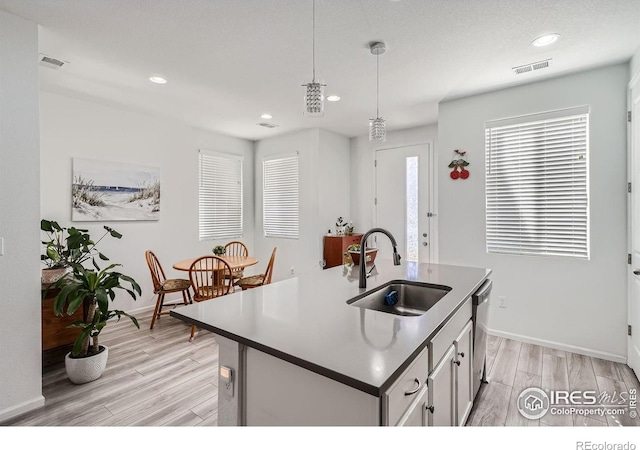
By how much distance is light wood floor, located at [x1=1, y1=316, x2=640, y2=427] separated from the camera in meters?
2.12

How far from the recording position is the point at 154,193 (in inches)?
177

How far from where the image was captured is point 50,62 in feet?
9.24

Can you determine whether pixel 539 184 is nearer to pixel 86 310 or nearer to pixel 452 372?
pixel 452 372

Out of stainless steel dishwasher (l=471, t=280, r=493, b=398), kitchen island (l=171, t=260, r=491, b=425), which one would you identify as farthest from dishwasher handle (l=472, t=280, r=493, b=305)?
kitchen island (l=171, t=260, r=491, b=425)

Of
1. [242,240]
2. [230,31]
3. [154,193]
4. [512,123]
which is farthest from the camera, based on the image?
[242,240]

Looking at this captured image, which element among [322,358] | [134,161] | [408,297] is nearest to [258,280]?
[134,161]

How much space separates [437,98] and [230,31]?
242 centimetres

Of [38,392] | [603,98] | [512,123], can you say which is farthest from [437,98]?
[38,392]

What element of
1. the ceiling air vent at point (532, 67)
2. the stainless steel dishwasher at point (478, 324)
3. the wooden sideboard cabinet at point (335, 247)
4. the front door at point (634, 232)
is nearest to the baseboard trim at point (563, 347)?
the front door at point (634, 232)

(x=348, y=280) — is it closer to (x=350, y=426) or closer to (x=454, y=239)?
(x=350, y=426)

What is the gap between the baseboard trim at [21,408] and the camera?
2.08m

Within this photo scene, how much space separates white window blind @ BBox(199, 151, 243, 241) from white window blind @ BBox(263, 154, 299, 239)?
49 centimetres
